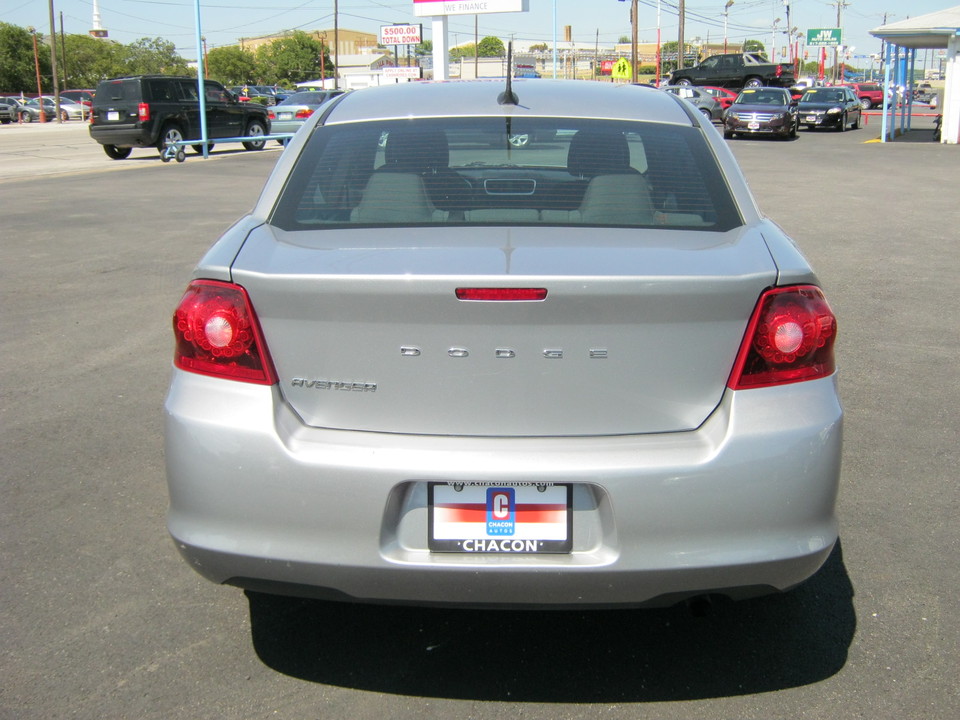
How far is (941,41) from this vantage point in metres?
28.0

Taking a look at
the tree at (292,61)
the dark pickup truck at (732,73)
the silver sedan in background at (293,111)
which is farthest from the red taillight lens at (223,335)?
the tree at (292,61)

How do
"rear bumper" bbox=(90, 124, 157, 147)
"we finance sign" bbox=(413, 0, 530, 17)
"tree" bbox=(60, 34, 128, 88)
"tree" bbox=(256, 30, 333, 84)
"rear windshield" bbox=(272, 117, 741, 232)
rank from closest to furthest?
"rear windshield" bbox=(272, 117, 741, 232) → "rear bumper" bbox=(90, 124, 157, 147) → "we finance sign" bbox=(413, 0, 530, 17) → "tree" bbox=(60, 34, 128, 88) → "tree" bbox=(256, 30, 333, 84)

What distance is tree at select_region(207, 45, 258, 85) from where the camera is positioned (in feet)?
348

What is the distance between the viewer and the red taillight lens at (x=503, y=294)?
246 centimetres

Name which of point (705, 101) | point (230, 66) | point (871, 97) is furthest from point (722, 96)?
point (230, 66)

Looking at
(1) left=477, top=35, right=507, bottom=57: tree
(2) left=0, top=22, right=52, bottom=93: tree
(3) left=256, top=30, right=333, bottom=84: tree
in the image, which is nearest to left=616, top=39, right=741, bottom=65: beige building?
(1) left=477, top=35, right=507, bottom=57: tree

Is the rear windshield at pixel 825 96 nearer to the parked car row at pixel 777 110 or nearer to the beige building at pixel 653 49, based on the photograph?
the parked car row at pixel 777 110

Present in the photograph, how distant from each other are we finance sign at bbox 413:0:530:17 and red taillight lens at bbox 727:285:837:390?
1250 inches

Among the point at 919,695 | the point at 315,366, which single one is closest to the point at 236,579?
the point at 315,366

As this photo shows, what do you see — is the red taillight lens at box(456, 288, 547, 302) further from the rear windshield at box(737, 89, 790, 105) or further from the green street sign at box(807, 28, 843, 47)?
the green street sign at box(807, 28, 843, 47)

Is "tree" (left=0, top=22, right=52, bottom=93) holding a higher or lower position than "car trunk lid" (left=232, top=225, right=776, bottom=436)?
higher

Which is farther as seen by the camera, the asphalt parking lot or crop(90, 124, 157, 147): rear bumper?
crop(90, 124, 157, 147): rear bumper

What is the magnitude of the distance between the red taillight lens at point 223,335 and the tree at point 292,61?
117m

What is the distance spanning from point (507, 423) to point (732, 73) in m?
46.4
